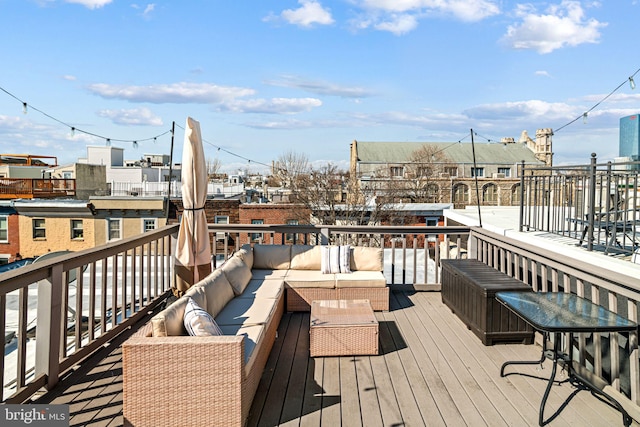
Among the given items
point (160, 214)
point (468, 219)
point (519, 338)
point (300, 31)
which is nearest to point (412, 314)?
point (519, 338)

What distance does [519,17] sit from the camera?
12.1 meters

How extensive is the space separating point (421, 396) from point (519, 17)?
12.2 m

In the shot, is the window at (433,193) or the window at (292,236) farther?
the window at (433,193)

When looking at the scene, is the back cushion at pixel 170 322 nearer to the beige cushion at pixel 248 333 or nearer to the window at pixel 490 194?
the beige cushion at pixel 248 333

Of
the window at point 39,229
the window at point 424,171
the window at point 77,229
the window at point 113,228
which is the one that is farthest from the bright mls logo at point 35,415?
the window at point 424,171

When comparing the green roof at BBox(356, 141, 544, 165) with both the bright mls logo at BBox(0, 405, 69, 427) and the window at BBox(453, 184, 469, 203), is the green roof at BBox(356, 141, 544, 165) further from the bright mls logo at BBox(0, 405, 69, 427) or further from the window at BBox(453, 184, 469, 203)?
the bright mls logo at BBox(0, 405, 69, 427)

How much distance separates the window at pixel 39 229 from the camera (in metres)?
24.1

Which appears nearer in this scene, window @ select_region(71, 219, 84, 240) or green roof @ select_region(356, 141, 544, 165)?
window @ select_region(71, 219, 84, 240)

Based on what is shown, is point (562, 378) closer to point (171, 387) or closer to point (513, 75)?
point (171, 387)

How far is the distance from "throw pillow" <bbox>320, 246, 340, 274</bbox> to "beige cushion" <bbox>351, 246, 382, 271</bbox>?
0.22 m

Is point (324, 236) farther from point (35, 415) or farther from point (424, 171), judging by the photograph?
point (424, 171)

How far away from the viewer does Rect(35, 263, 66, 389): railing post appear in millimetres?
2885

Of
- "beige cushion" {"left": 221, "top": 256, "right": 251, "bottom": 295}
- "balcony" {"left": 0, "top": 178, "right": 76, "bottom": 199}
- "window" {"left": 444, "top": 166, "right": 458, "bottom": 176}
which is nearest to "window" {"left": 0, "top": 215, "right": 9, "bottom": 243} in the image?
"balcony" {"left": 0, "top": 178, "right": 76, "bottom": 199}

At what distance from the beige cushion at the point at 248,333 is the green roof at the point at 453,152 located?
4967 cm
